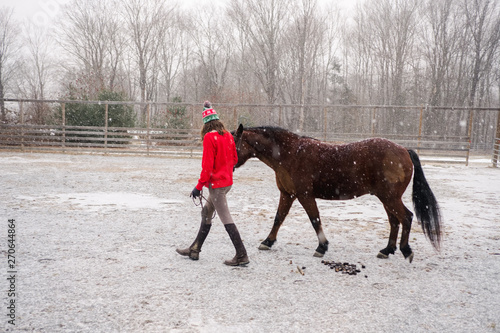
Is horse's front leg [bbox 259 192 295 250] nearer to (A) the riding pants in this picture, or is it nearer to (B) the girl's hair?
(A) the riding pants

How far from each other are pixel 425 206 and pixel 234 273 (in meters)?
2.26

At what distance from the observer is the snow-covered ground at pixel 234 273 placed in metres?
2.48

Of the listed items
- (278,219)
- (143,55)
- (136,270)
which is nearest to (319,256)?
(278,219)

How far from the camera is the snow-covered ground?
248cm

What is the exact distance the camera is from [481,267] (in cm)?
361

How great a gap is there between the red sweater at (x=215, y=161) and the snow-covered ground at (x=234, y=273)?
2.96 ft

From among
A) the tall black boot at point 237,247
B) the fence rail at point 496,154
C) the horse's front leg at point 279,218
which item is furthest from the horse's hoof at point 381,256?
the fence rail at point 496,154

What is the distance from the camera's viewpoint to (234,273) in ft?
11.0

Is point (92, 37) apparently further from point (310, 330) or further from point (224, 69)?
point (310, 330)

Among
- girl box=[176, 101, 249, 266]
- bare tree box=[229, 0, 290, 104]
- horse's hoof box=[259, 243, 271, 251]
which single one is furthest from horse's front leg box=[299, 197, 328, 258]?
bare tree box=[229, 0, 290, 104]

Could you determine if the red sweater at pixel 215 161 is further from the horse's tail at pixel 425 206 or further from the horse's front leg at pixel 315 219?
the horse's tail at pixel 425 206

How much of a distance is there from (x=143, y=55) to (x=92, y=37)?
4.15 metres

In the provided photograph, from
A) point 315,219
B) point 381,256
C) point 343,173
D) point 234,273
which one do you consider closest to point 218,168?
point 234,273

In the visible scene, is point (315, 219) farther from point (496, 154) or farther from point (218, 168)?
point (496, 154)
